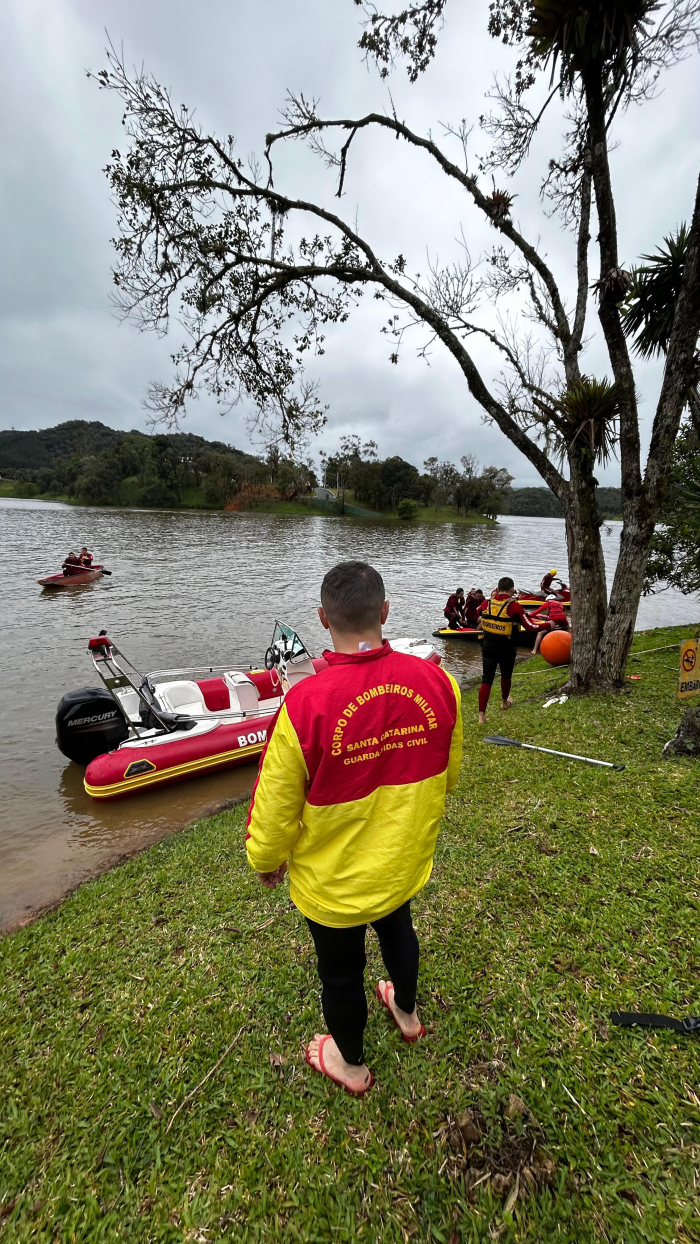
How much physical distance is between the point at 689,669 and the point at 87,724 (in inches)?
300

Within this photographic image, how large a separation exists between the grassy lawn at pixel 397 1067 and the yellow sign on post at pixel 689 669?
3.58 ft

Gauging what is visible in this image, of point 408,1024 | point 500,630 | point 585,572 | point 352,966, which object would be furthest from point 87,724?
point 585,572

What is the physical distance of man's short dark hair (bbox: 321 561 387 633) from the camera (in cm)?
168

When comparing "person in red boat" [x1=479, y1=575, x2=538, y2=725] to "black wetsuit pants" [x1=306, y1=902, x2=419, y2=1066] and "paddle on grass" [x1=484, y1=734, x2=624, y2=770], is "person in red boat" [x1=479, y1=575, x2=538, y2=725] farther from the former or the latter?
"black wetsuit pants" [x1=306, y1=902, x2=419, y2=1066]

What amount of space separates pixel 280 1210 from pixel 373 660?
2003 mm

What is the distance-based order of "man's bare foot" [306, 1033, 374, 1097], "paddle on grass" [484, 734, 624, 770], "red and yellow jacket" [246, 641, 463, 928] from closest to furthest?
1. "red and yellow jacket" [246, 641, 463, 928]
2. "man's bare foot" [306, 1033, 374, 1097]
3. "paddle on grass" [484, 734, 624, 770]

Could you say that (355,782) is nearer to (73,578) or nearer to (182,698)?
(182,698)

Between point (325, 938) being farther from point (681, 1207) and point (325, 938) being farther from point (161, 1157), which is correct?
point (681, 1207)

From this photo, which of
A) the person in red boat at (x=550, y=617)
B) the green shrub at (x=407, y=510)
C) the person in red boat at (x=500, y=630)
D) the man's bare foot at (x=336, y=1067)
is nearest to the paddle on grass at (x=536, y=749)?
the person in red boat at (x=500, y=630)

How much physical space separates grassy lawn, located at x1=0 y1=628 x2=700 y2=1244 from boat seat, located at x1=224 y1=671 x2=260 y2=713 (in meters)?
4.71

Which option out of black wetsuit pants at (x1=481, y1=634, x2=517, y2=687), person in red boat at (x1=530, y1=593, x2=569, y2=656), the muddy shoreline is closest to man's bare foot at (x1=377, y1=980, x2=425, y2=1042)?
the muddy shoreline

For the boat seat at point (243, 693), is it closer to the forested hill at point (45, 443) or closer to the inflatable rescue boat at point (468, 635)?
the inflatable rescue boat at point (468, 635)

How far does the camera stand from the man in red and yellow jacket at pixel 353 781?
1.60 metres

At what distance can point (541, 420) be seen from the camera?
6312 mm
